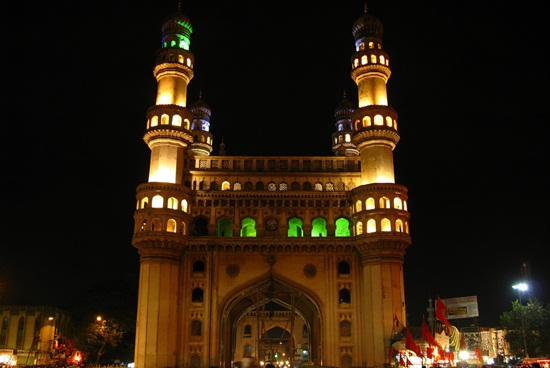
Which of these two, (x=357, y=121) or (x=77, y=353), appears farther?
(x=77, y=353)

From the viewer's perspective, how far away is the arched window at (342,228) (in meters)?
56.2

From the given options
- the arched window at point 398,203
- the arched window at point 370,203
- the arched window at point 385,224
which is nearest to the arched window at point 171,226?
the arched window at point 370,203

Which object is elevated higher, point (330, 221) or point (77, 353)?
point (330, 221)

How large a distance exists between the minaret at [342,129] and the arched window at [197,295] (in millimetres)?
26828

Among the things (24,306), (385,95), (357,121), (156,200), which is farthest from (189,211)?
(24,306)

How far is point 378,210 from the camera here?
166 feet

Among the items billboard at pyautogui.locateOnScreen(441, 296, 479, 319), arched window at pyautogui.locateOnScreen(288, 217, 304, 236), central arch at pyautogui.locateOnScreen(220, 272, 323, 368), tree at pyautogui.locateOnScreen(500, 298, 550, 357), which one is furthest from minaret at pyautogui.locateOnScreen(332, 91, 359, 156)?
tree at pyautogui.locateOnScreen(500, 298, 550, 357)

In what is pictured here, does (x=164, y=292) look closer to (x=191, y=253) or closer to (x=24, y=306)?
(x=191, y=253)

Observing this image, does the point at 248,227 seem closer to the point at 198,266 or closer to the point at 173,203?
the point at 198,266

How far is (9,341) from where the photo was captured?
6525 cm

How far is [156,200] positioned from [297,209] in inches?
493

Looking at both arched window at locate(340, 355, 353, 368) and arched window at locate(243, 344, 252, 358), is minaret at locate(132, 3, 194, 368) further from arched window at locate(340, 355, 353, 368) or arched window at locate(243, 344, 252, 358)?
arched window at locate(243, 344, 252, 358)

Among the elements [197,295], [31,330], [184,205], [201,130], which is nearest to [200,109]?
[201,130]

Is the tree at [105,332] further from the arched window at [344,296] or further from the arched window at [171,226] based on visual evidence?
the arched window at [344,296]
